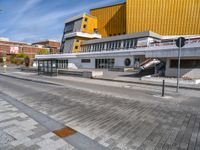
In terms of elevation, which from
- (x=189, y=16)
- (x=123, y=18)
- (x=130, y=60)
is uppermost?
(x=123, y=18)

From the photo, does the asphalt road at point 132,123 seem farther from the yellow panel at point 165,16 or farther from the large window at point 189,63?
the yellow panel at point 165,16

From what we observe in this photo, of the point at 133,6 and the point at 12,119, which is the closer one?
the point at 12,119

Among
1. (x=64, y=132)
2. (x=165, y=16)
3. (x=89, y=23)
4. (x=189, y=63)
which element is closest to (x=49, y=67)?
(x=189, y=63)

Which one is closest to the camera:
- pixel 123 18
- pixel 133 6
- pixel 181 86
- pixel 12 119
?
pixel 12 119

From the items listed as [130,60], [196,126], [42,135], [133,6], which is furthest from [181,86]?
[133,6]

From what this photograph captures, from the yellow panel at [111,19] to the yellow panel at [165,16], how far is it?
6.31 meters

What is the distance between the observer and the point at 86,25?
2084 inches

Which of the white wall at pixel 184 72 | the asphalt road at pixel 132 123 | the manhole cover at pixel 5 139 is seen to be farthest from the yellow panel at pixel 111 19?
the manhole cover at pixel 5 139

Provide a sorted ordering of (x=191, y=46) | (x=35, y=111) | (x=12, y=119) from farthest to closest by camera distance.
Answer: (x=191, y=46) < (x=35, y=111) < (x=12, y=119)

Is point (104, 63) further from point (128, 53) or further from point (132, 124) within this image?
point (132, 124)

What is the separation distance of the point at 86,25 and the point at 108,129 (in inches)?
2022

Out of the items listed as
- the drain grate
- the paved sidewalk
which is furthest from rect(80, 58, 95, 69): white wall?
the drain grate

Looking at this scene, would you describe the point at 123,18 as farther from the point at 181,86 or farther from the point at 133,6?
the point at 181,86

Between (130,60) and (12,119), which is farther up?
(130,60)
